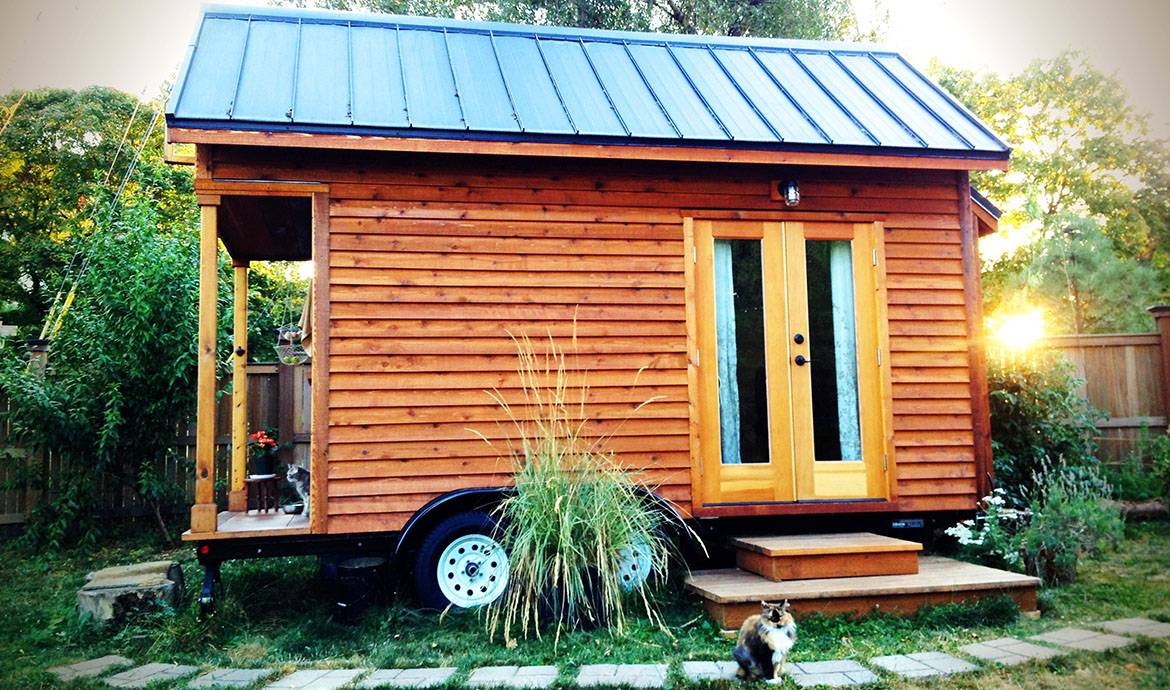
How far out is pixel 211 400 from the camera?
445cm

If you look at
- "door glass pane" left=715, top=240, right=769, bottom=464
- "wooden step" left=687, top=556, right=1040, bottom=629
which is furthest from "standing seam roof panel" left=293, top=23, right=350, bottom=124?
"wooden step" left=687, top=556, right=1040, bottom=629

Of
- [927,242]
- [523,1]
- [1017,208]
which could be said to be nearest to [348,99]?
[927,242]

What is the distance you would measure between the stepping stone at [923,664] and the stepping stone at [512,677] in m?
1.46

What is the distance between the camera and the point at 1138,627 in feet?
12.3

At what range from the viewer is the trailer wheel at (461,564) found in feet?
14.6

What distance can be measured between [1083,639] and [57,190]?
13376 mm

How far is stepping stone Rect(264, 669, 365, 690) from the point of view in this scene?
3361mm

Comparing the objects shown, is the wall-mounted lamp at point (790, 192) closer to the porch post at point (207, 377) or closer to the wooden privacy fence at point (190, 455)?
the porch post at point (207, 377)

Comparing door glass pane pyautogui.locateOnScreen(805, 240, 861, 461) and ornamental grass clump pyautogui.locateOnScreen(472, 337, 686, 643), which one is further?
door glass pane pyautogui.locateOnScreen(805, 240, 861, 461)

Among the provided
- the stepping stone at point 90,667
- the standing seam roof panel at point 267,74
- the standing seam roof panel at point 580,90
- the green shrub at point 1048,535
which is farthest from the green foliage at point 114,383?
the green shrub at point 1048,535

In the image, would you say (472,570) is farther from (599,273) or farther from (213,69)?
(213,69)

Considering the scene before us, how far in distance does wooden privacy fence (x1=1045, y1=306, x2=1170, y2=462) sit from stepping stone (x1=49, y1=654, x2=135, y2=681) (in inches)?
301

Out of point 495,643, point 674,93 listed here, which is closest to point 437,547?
point 495,643

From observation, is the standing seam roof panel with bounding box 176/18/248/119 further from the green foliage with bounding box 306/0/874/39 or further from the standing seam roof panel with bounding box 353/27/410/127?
the green foliage with bounding box 306/0/874/39
